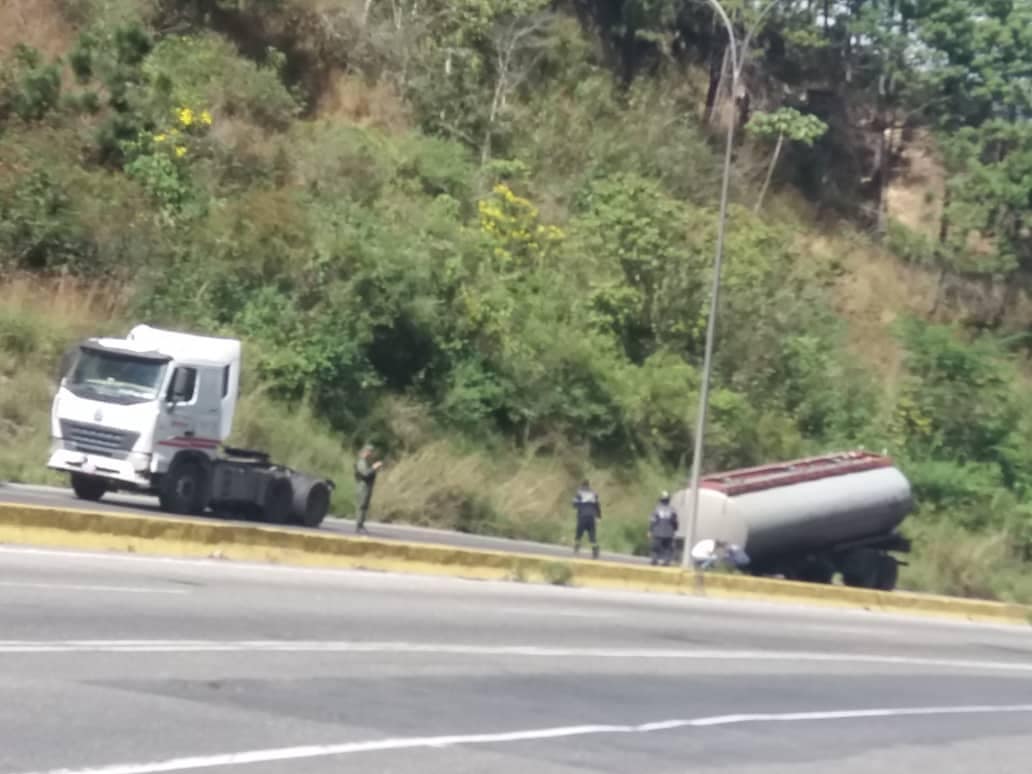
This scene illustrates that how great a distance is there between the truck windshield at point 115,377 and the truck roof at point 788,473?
1182 centimetres

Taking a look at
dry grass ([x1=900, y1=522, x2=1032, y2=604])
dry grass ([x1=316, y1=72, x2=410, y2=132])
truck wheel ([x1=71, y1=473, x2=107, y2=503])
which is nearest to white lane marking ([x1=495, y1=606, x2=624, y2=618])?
truck wheel ([x1=71, y1=473, x2=107, y2=503])

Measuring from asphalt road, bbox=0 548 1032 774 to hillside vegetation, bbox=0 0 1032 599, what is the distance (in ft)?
48.5

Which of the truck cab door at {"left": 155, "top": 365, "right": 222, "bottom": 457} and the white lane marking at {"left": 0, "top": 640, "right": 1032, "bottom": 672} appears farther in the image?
the truck cab door at {"left": 155, "top": 365, "right": 222, "bottom": 457}

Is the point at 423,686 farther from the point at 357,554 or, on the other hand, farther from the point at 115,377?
the point at 115,377

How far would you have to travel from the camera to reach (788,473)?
115 ft

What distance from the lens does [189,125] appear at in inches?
1752

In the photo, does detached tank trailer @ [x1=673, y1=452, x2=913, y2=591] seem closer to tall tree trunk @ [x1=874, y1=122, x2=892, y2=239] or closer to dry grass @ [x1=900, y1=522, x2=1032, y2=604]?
dry grass @ [x1=900, y1=522, x2=1032, y2=604]

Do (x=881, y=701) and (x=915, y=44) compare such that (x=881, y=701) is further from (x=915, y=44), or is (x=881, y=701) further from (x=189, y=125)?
(x=915, y=44)

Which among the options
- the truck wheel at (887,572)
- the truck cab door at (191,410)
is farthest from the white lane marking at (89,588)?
the truck wheel at (887,572)

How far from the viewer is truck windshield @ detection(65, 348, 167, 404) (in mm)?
26422

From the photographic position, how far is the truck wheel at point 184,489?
87.7 ft

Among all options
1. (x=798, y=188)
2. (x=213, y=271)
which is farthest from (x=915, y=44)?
(x=213, y=271)

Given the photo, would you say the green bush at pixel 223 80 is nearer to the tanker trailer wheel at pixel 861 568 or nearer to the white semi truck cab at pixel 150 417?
the white semi truck cab at pixel 150 417

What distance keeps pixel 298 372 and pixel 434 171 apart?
11.9 metres
